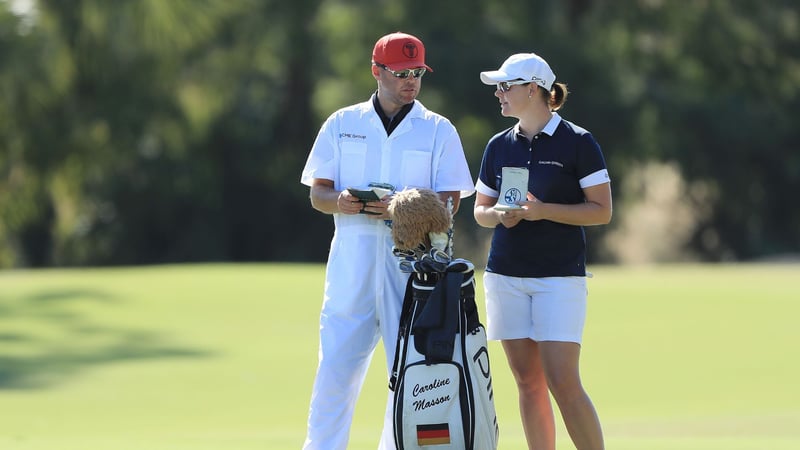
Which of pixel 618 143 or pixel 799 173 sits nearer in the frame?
pixel 618 143

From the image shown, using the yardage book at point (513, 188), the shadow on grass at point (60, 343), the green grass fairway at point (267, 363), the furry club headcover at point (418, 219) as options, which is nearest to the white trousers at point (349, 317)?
the furry club headcover at point (418, 219)

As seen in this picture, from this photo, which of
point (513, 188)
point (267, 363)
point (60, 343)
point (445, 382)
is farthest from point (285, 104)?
point (445, 382)

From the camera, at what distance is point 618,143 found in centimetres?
2864

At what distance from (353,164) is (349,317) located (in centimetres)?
65

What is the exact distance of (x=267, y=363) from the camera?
11.6 meters

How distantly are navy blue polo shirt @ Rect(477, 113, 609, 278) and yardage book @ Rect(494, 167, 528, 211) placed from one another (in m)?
0.19

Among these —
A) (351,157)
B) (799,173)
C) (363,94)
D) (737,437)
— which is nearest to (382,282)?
(351,157)

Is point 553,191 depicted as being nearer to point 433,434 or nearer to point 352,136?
point 352,136

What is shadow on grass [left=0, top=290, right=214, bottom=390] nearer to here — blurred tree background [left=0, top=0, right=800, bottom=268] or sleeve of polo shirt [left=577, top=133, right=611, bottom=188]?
sleeve of polo shirt [left=577, top=133, right=611, bottom=188]

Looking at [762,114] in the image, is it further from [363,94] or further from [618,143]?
[363,94]

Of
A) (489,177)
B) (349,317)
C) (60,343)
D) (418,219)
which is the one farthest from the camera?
(60,343)

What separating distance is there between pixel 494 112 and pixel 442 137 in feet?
72.4

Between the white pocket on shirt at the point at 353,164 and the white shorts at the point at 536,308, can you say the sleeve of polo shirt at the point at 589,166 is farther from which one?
the white pocket on shirt at the point at 353,164

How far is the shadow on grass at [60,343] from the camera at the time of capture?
1150 cm
